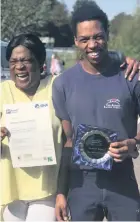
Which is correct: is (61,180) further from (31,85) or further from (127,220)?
(31,85)

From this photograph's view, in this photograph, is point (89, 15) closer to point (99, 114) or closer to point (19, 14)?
point (99, 114)

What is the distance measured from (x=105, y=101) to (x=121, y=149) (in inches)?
12.2

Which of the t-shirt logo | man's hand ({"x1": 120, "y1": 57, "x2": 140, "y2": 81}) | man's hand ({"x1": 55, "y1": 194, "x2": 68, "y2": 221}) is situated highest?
man's hand ({"x1": 120, "y1": 57, "x2": 140, "y2": 81})

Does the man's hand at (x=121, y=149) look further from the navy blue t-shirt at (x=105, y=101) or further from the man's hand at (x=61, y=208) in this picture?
the man's hand at (x=61, y=208)

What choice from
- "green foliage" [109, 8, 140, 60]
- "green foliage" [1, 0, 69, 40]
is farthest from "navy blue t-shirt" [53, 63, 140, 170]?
"green foliage" [1, 0, 69, 40]

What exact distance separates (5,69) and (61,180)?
1450cm

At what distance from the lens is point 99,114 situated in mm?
3113

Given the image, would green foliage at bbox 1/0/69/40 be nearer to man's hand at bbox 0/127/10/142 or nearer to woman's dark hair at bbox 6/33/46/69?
woman's dark hair at bbox 6/33/46/69

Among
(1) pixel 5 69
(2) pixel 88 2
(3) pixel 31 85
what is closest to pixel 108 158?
(3) pixel 31 85

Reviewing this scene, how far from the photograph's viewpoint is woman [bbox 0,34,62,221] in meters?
3.50

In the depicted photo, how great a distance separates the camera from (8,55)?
11.9ft

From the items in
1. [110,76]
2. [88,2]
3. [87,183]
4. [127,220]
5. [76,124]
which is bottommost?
[127,220]

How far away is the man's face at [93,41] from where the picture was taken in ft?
10.4

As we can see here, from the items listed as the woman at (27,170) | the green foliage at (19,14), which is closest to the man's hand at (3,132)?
the woman at (27,170)
